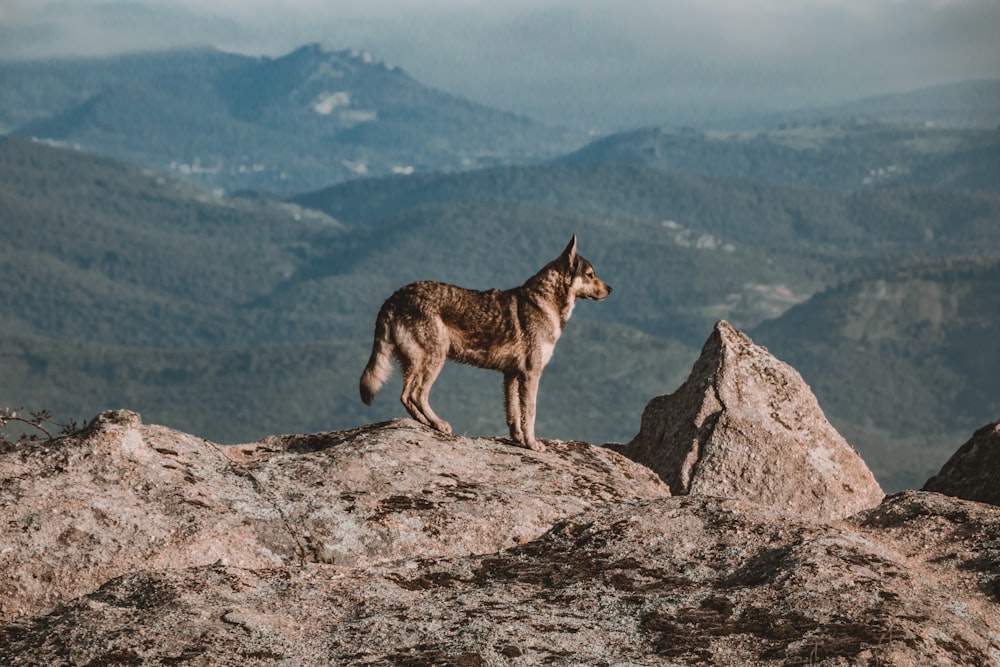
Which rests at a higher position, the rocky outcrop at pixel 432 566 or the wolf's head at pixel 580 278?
the wolf's head at pixel 580 278

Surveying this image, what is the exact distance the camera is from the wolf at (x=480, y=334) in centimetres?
2225

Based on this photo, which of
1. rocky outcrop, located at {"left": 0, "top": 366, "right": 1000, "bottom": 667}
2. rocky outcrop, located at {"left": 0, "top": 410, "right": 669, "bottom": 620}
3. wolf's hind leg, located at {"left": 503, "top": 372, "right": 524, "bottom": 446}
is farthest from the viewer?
wolf's hind leg, located at {"left": 503, "top": 372, "right": 524, "bottom": 446}

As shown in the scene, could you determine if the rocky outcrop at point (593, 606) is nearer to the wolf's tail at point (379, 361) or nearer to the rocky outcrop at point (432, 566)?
the rocky outcrop at point (432, 566)

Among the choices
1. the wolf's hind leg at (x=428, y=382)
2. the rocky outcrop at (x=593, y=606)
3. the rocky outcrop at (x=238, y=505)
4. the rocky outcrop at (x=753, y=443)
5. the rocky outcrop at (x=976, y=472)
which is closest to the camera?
the rocky outcrop at (x=593, y=606)

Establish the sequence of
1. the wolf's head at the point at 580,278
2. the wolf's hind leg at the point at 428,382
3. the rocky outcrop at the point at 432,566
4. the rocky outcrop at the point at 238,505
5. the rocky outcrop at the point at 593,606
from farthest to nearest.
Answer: the wolf's head at the point at 580,278
the wolf's hind leg at the point at 428,382
the rocky outcrop at the point at 238,505
the rocky outcrop at the point at 432,566
the rocky outcrop at the point at 593,606

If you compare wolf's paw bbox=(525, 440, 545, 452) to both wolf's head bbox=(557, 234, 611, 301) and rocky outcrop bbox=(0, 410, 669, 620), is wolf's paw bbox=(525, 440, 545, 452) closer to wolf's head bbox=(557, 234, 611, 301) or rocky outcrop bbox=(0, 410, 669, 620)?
rocky outcrop bbox=(0, 410, 669, 620)

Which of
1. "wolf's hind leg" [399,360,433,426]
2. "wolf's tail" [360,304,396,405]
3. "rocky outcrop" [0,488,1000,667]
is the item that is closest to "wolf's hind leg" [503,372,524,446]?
"wolf's hind leg" [399,360,433,426]

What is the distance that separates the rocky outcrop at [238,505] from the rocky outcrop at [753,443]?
5471 millimetres

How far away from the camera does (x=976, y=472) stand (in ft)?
71.2

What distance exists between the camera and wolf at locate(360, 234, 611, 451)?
22.2 metres

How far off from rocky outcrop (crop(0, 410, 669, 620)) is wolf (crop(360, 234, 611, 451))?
11.3 feet

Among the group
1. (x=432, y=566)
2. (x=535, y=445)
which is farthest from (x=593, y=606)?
(x=535, y=445)

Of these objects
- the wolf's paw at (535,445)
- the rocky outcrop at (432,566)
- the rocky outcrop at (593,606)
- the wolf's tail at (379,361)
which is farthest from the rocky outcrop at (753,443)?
the rocky outcrop at (593,606)

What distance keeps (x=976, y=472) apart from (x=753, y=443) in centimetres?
445
